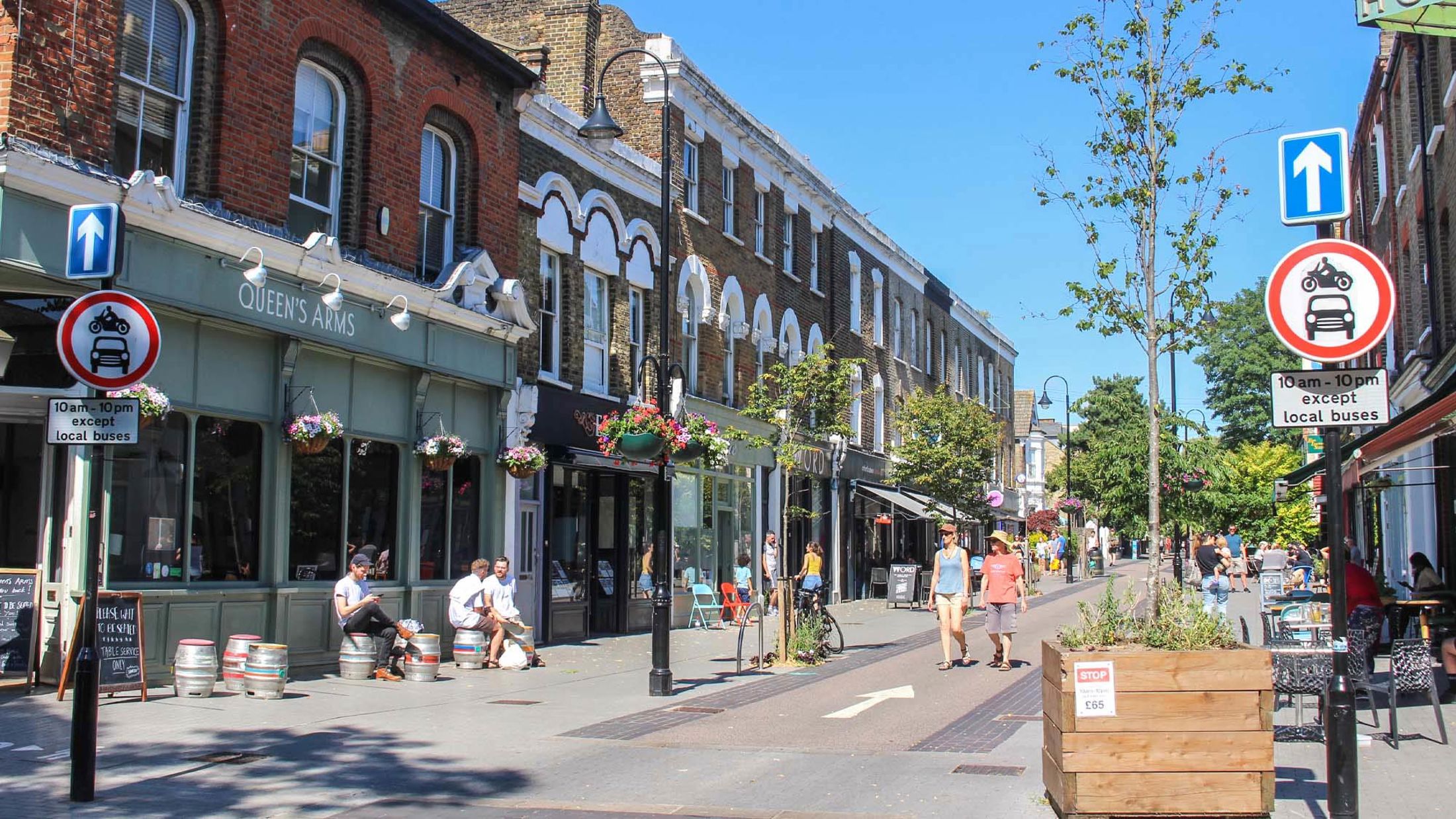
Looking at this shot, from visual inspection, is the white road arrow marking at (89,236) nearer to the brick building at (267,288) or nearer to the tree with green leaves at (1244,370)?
the brick building at (267,288)

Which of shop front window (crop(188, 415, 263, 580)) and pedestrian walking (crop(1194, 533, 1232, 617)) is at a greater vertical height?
shop front window (crop(188, 415, 263, 580))

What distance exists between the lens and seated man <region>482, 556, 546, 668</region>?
16500mm

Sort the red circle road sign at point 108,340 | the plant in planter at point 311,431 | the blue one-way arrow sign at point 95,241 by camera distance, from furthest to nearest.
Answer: the plant in planter at point 311,431, the blue one-way arrow sign at point 95,241, the red circle road sign at point 108,340

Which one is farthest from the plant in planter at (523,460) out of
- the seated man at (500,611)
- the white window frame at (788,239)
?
the white window frame at (788,239)

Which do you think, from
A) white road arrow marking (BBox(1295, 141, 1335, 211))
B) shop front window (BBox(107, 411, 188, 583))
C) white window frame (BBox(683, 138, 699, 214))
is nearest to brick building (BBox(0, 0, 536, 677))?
shop front window (BBox(107, 411, 188, 583))

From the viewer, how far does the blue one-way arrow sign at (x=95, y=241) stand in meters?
7.97

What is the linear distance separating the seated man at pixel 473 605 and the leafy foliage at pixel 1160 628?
32.9 feet

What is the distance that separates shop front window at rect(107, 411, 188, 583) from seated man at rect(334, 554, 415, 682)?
1.78 meters

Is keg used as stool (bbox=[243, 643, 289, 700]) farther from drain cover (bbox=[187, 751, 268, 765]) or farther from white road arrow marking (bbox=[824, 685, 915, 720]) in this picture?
white road arrow marking (bbox=[824, 685, 915, 720])

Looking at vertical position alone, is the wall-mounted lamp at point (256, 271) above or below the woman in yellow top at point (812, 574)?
above

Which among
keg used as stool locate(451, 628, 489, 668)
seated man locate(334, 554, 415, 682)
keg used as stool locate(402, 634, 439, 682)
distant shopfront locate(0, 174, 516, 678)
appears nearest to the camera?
distant shopfront locate(0, 174, 516, 678)

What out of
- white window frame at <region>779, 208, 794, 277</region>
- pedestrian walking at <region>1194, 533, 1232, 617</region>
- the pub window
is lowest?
pedestrian walking at <region>1194, 533, 1232, 617</region>

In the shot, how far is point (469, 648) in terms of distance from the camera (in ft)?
53.5

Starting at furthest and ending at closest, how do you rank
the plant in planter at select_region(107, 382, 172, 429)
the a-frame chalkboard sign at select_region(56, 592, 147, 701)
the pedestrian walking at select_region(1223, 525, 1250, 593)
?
1. the pedestrian walking at select_region(1223, 525, 1250, 593)
2. the plant in planter at select_region(107, 382, 172, 429)
3. the a-frame chalkboard sign at select_region(56, 592, 147, 701)
